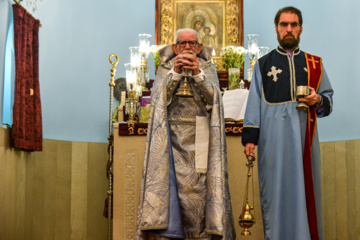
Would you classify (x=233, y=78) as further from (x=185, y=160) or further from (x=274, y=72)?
(x=274, y=72)

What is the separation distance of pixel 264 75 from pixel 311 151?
637mm

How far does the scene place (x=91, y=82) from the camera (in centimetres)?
811

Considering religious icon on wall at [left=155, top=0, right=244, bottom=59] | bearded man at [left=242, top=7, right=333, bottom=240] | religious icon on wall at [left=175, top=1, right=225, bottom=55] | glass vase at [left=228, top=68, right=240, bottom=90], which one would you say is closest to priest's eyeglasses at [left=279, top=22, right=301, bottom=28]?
bearded man at [left=242, top=7, right=333, bottom=240]

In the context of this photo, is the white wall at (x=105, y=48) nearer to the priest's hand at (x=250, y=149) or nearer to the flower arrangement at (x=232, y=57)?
the flower arrangement at (x=232, y=57)

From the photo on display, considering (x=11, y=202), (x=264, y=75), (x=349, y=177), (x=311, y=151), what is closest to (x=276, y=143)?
(x=311, y=151)

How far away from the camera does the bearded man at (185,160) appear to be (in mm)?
3820

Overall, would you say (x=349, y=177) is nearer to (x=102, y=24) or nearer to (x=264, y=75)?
(x=264, y=75)

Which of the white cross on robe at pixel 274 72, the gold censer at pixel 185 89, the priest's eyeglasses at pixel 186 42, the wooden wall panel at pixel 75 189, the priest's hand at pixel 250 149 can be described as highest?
the priest's eyeglasses at pixel 186 42

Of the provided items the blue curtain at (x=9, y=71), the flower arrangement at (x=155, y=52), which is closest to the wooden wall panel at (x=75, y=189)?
the blue curtain at (x=9, y=71)

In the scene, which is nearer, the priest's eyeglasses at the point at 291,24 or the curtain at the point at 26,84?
the priest's eyeglasses at the point at 291,24

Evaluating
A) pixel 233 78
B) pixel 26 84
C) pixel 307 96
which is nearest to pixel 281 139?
pixel 307 96

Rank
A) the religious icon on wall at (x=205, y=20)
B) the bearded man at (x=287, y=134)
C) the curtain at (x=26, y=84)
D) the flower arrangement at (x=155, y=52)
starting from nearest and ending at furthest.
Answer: the bearded man at (x=287, y=134)
the curtain at (x=26, y=84)
the flower arrangement at (x=155, y=52)
the religious icon on wall at (x=205, y=20)

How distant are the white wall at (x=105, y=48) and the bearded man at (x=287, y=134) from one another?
3.09 meters

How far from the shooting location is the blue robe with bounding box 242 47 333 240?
3406 millimetres
